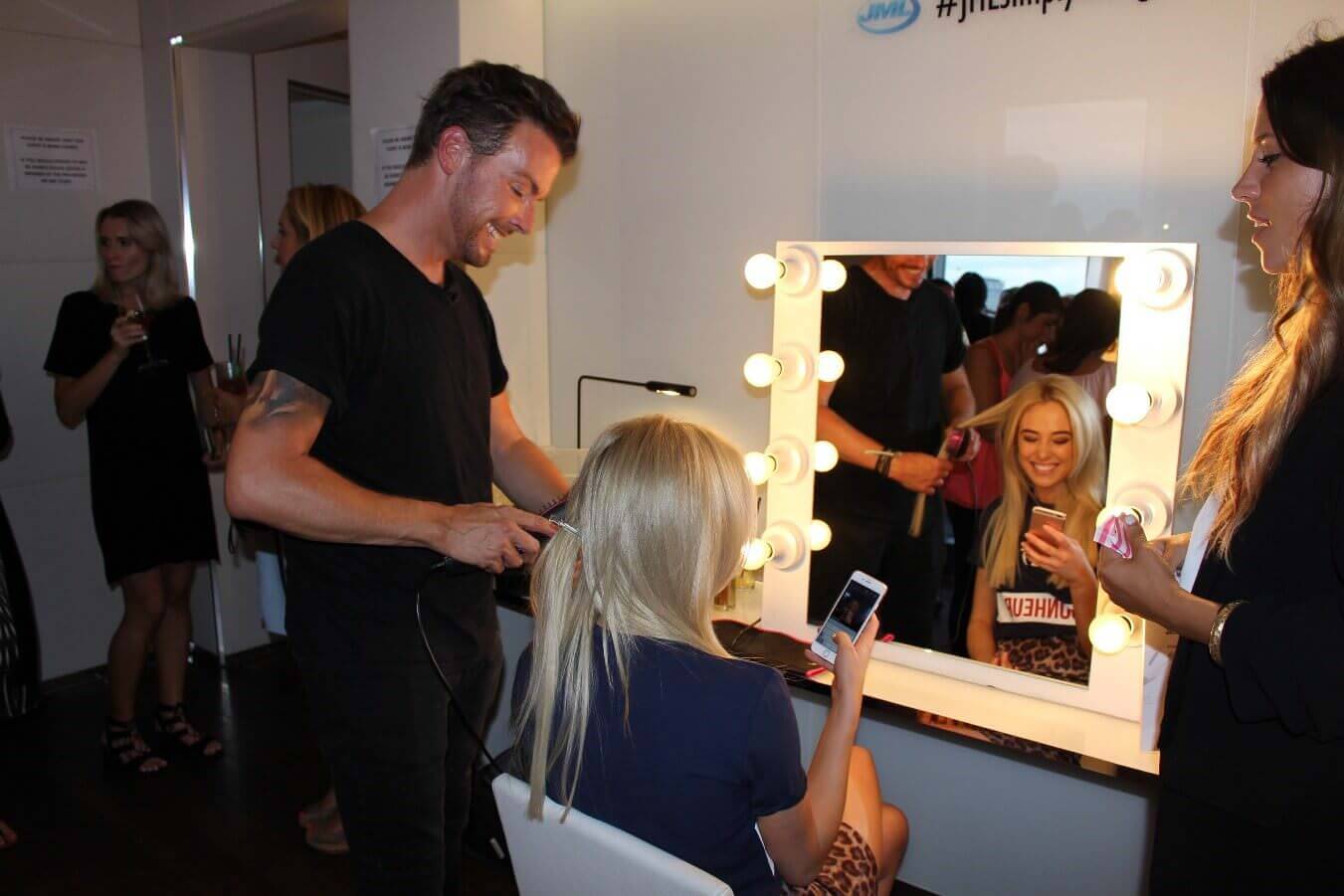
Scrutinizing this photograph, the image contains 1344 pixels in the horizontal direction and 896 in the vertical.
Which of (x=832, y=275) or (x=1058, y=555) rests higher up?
(x=832, y=275)

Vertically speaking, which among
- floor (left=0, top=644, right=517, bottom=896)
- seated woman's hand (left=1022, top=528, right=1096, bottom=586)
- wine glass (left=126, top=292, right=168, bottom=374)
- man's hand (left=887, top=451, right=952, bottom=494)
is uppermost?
wine glass (left=126, top=292, right=168, bottom=374)

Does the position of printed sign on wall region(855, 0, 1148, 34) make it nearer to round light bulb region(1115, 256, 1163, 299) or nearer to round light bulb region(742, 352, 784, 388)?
round light bulb region(1115, 256, 1163, 299)

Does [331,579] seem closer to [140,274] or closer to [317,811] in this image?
[317,811]

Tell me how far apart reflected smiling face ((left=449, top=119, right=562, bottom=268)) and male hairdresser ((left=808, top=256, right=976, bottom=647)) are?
28.3 inches

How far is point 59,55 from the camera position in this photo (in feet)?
10.5

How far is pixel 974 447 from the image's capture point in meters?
1.93

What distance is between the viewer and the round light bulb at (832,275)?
2.08m

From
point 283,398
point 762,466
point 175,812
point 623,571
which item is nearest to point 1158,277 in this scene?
point 762,466

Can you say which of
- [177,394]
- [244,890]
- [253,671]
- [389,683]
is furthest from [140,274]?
[389,683]

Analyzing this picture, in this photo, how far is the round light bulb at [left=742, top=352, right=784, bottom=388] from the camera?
215 cm

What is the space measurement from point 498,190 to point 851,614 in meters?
0.94

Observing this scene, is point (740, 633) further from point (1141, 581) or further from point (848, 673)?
point (1141, 581)

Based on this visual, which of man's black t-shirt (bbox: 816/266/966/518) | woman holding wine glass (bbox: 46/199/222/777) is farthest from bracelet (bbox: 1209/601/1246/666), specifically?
woman holding wine glass (bbox: 46/199/222/777)

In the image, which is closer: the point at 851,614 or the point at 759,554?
the point at 851,614
